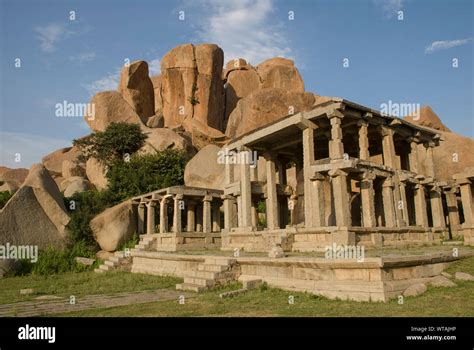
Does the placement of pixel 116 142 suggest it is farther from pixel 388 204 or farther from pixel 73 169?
pixel 388 204

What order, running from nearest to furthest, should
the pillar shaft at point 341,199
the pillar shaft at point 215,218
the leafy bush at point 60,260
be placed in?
1. the pillar shaft at point 341,199
2. the leafy bush at point 60,260
3. the pillar shaft at point 215,218

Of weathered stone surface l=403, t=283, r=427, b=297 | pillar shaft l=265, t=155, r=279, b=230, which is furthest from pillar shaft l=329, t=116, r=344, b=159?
weathered stone surface l=403, t=283, r=427, b=297

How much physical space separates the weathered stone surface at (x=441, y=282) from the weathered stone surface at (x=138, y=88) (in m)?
53.6

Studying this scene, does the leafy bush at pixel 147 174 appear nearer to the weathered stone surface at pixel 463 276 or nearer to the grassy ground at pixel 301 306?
the grassy ground at pixel 301 306

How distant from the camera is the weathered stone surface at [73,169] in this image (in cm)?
5206

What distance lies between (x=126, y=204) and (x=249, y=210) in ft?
38.8

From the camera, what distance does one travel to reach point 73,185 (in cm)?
4503

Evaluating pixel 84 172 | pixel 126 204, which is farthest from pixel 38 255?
pixel 84 172

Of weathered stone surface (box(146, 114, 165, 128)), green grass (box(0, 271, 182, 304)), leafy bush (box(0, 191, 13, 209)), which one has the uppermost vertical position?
weathered stone surface (box(146, 114, 165, 128))

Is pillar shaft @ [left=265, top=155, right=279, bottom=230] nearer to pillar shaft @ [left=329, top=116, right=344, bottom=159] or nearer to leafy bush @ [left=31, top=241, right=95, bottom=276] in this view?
pillar shaft @ [left=329, top=116, right=344, bottom=159]

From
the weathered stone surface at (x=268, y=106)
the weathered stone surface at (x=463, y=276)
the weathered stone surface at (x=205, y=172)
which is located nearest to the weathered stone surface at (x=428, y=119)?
the weathered stone surface at (x=268, y=106)

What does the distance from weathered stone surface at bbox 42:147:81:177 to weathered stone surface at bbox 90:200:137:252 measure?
30.7m

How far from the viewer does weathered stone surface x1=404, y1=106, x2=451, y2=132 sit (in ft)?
146
